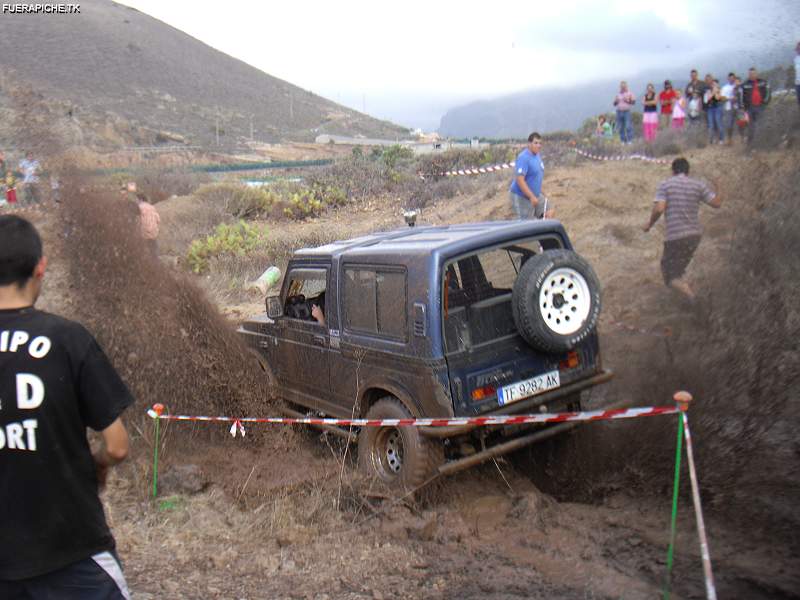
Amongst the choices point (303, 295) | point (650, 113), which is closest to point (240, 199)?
point (650, 113)

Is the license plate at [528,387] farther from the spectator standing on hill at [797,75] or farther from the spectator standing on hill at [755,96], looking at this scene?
the spectator standing on hill at [755,96]

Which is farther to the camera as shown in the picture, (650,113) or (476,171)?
(476,171)

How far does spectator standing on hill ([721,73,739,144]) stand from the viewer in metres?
16.7

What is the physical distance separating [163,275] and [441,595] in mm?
4174

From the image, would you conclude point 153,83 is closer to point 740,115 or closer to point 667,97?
point 667,97

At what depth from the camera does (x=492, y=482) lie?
5516 millimetres

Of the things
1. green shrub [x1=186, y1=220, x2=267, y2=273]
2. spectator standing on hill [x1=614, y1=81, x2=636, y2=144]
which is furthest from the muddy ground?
spectator standing on hill [x1=614, y1=81, x2=636, y2=144]

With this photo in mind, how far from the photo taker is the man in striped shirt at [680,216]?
8.09m

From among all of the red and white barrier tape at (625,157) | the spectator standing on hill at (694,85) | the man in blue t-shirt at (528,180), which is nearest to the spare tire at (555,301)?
the man in blue t-shirt at (528,180)

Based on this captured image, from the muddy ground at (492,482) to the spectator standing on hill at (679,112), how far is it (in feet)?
40.2

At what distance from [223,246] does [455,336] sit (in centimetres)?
1182

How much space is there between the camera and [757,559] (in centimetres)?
397

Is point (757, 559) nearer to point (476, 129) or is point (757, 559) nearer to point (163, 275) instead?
point (163, 275)

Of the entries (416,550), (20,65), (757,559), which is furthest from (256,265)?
(20,65)
